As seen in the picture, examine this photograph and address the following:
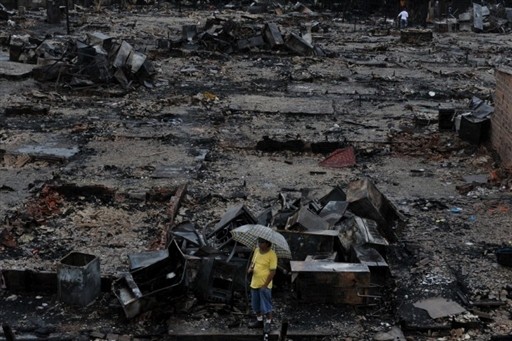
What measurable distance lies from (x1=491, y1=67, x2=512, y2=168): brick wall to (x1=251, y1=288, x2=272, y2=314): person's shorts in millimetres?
6398

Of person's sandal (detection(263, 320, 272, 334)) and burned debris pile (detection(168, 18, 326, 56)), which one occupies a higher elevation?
person's sandal (detection(263, 320, 272, 334))

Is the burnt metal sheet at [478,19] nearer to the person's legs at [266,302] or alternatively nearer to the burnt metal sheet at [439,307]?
the burnt metal sheet at [439,307]

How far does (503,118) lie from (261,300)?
7254 mm

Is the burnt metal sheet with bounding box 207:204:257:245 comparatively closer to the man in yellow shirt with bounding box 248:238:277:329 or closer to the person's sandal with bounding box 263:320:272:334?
the man in yellow shirt with bounding box 248:238:277:329

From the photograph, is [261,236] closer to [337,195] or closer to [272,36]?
[337,195]

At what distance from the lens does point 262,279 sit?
635 centimetres

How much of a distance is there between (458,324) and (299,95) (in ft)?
37.0

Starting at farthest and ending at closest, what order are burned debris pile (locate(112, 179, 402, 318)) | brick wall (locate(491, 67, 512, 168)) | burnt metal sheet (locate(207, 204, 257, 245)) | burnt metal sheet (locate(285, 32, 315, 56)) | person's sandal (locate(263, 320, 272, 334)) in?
burnt metal sheet (locate(285, 32, 315, 56)) < brick wall (locate(491, 67, 512, 168)) < burnt metal sheet (locate(207, 204, 257, 245)) < burned debris pile (locate(112, 179, 402, 318)) < person's sandal (locate(263, 320, 272, 334))

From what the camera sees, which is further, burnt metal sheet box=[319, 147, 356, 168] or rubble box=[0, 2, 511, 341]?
burnt metal sheet box=[319, 147, 356, 168]

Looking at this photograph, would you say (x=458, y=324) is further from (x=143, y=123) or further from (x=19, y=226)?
(x=143, y=123)

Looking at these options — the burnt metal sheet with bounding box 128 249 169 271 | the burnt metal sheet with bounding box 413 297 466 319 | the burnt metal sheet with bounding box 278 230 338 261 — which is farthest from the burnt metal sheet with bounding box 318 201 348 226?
the burnt metal sheet with bounding box 128 249 169 271

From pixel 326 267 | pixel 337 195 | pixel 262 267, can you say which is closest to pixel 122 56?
pixel 337 195

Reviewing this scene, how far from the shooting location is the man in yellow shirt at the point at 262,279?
6352 mm

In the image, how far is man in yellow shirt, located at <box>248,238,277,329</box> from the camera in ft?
20.8
